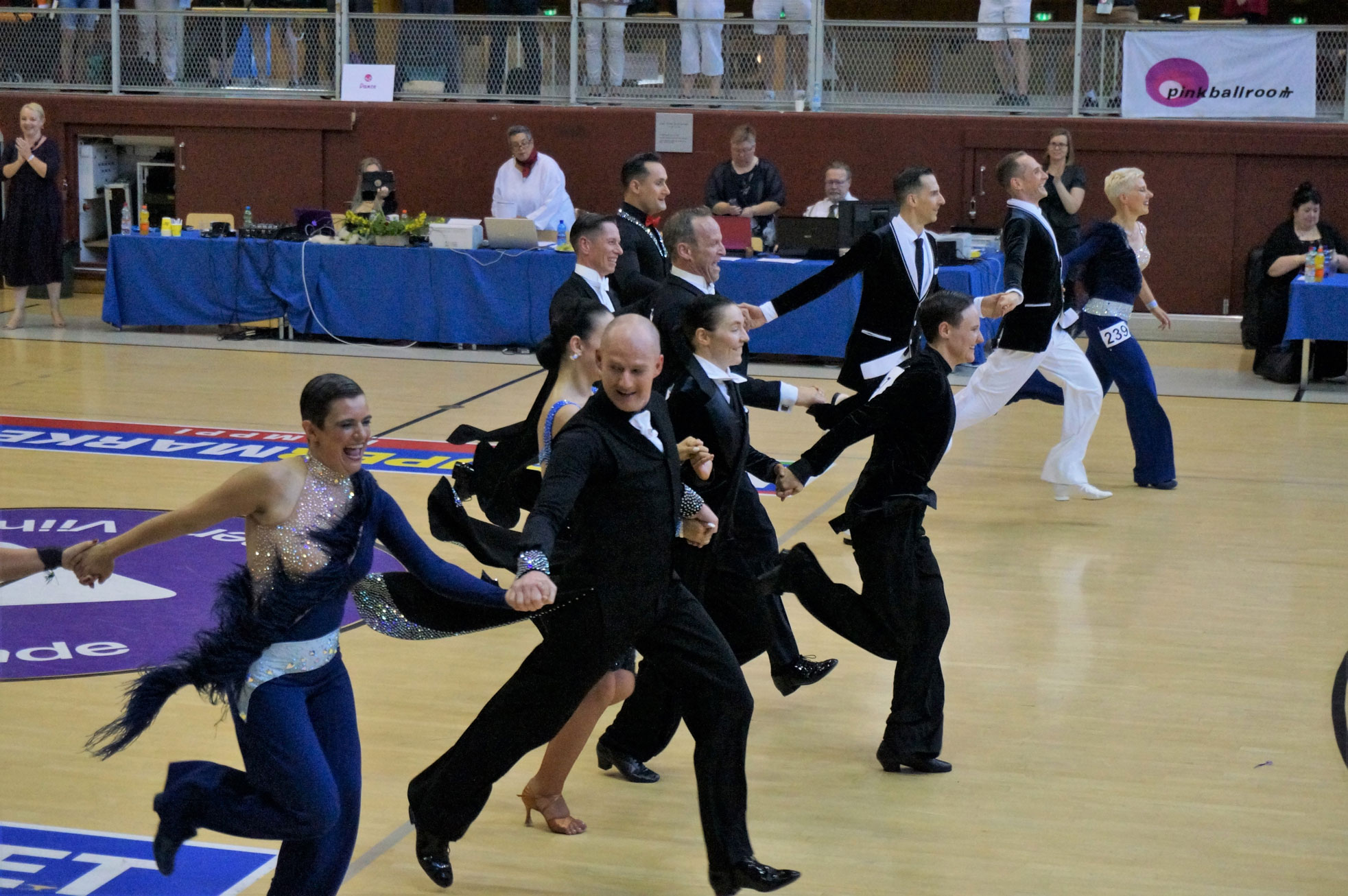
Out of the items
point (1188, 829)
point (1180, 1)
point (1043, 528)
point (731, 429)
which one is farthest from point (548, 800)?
point (1180, 1)

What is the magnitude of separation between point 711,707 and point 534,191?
489 inches

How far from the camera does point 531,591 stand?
13.1 feet

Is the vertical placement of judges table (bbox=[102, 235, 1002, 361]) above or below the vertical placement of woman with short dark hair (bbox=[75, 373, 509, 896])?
above

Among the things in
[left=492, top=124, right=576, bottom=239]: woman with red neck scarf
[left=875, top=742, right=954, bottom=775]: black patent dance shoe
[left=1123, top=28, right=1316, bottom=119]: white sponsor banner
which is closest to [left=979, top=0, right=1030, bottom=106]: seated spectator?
[left=1123, top=28, right=1316, bottom=119]: white sponsor banner

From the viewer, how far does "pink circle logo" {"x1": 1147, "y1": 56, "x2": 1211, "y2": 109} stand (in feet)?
53.6

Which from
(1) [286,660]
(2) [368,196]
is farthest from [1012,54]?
(1) [286,660]

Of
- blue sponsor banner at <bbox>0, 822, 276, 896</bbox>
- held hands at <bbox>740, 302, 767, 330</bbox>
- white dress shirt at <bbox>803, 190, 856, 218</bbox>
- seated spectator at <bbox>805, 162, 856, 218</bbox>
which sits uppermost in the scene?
seated spectator at <bbox>805, 162, 856, 218</bbox>

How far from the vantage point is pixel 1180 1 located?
20.2 metres

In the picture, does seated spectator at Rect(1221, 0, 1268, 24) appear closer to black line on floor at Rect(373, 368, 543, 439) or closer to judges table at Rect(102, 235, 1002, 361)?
judges table at Rect(102, 235, 1002, 361)

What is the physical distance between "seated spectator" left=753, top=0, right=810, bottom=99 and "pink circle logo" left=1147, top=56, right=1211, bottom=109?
3703 millimetres

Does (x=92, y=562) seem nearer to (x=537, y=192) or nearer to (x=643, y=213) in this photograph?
(x=643, y=213)

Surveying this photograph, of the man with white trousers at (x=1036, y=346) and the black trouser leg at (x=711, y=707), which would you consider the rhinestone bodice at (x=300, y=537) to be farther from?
the man with white trousers at (x=1036, y=346)

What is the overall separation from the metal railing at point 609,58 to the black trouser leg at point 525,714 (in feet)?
44.9

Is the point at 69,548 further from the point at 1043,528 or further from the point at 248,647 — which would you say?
the point at 1043,528
